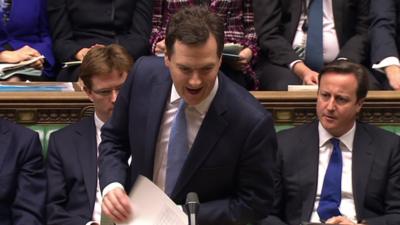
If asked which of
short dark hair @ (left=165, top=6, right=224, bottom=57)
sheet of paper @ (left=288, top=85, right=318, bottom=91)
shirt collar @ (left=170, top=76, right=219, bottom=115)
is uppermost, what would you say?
short dark hair @ (left=165, top=6, right=224, bottom=57)

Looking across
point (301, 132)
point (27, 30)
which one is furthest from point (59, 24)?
point (301, 132)

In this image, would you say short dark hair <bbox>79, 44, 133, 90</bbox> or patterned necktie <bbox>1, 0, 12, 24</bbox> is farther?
patterned necktie <bbox>1, 0, 12, 24</bbox>

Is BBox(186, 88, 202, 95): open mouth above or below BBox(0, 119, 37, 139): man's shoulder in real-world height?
above

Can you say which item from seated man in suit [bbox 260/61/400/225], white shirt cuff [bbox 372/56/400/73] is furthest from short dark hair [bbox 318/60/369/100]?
white shirt cuff [bbox 372/56/400/73]

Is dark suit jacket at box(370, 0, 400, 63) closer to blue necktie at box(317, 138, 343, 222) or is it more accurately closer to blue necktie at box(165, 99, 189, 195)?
blue necktie at box(317, 138, 343, 222)

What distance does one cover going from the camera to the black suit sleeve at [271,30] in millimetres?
4078

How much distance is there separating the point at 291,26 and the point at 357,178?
4.02 ft

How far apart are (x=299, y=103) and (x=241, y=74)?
0.52 meters

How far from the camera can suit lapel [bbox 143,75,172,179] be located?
2326 mm

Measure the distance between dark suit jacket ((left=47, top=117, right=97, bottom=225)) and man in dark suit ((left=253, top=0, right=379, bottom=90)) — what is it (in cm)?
117

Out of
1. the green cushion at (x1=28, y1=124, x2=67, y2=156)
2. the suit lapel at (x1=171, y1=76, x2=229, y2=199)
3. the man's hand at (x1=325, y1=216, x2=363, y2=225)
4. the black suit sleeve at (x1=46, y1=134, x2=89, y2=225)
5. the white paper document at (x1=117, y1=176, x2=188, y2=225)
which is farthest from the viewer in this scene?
the green cushion at (x1=28, y1=124, x2=67, y2=156)

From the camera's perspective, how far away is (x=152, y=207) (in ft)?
6.87

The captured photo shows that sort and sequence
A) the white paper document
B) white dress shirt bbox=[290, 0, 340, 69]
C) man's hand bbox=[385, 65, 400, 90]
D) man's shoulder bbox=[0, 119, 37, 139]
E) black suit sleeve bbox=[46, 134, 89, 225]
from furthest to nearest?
white dress shirt bbox=[290, 0, 340, 69]
man's hand bbox=[385, 65, 400, 90]
man's shoulder bbox=[0, 119, 37, 139]
black suit sleeve bbox=[46, 134, 89, 225]
the white paper document

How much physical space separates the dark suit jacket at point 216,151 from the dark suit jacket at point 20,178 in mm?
810
